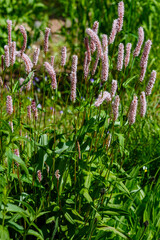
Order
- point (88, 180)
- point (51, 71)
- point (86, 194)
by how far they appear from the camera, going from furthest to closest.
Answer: point (88, 180) → point (86, 194) → point (51, 71)

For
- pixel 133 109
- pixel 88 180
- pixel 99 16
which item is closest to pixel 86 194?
pixel 88 180

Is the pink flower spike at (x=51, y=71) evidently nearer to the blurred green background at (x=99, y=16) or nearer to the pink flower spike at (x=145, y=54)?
the pink flower spike at (x=145, y=54)

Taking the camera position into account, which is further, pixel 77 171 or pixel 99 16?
pixel 99 16

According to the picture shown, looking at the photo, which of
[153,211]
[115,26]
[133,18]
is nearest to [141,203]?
[153,211]

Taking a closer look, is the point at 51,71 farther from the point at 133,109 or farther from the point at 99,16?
the point at 99,16

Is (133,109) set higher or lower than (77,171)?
higher

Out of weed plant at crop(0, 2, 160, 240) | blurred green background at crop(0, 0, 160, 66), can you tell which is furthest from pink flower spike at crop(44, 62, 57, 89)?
blurred green background at crop(0, 0, 160, 66)

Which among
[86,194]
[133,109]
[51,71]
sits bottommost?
[86,194]

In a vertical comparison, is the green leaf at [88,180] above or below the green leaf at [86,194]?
above

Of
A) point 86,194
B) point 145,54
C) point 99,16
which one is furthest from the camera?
point 99,16

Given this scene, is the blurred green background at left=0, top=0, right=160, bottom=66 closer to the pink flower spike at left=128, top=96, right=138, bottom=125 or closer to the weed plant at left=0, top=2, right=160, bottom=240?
the weed plant at left=0, top=2, right=160, bottom=240

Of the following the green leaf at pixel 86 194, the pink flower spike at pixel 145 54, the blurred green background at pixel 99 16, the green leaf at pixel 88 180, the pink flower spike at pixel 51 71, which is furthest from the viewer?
the blurred green background at pixel 99 16

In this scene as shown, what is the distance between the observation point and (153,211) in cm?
238

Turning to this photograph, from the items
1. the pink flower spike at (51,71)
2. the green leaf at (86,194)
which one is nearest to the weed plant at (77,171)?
the green leaf at (86,194)
